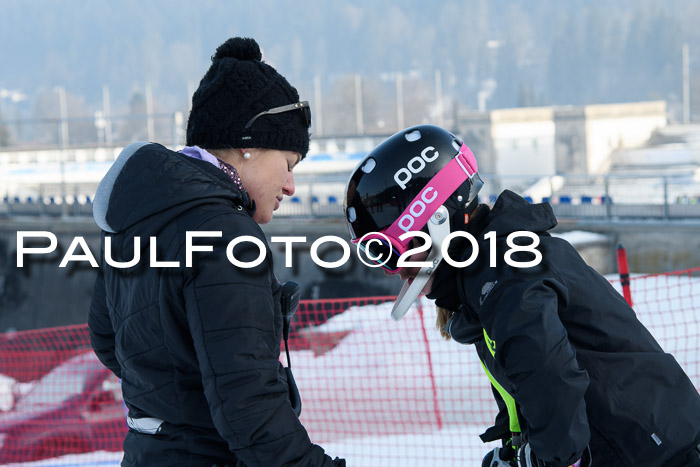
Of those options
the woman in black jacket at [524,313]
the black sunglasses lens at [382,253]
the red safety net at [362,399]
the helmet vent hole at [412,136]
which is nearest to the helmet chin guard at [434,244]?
the woman in black jacket at [524,313]

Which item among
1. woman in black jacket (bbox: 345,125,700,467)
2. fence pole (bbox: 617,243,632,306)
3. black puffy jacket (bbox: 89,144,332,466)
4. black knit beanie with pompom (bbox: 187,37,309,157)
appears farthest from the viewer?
fence pole (bbox: 617,243,632,306)

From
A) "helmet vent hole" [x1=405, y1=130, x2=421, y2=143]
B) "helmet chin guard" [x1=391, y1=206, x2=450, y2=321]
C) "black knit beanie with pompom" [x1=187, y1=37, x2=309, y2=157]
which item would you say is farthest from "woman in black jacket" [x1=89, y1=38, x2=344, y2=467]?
"helmet chin guard" [x1=391, y1=206, x2=450, y2=321]

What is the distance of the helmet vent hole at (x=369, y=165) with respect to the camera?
106 inches

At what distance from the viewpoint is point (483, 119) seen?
Result: 54.3m

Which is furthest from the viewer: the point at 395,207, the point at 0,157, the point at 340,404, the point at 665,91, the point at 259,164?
the point at 665,91

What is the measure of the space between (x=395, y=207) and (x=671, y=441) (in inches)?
40.5

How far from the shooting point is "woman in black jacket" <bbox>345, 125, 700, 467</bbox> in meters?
2.21

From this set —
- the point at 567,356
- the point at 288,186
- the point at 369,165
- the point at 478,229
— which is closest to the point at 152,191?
the point at 288,186

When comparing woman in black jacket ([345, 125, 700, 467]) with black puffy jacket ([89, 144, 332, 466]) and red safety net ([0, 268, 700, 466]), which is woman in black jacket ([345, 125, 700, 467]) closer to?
black puffy jacket ([89, 144, 332, 466])

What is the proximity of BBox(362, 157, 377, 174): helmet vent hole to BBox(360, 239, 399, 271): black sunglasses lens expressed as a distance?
22 centimetres

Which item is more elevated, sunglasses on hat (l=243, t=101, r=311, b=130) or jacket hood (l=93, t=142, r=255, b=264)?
sunglasses on hat (l=243, t=101, r=311, b=130)

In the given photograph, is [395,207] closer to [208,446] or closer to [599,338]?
[599,338]

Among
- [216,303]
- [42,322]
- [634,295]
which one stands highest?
[216,303]

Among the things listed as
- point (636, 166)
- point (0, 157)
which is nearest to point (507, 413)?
point (636, 166)
